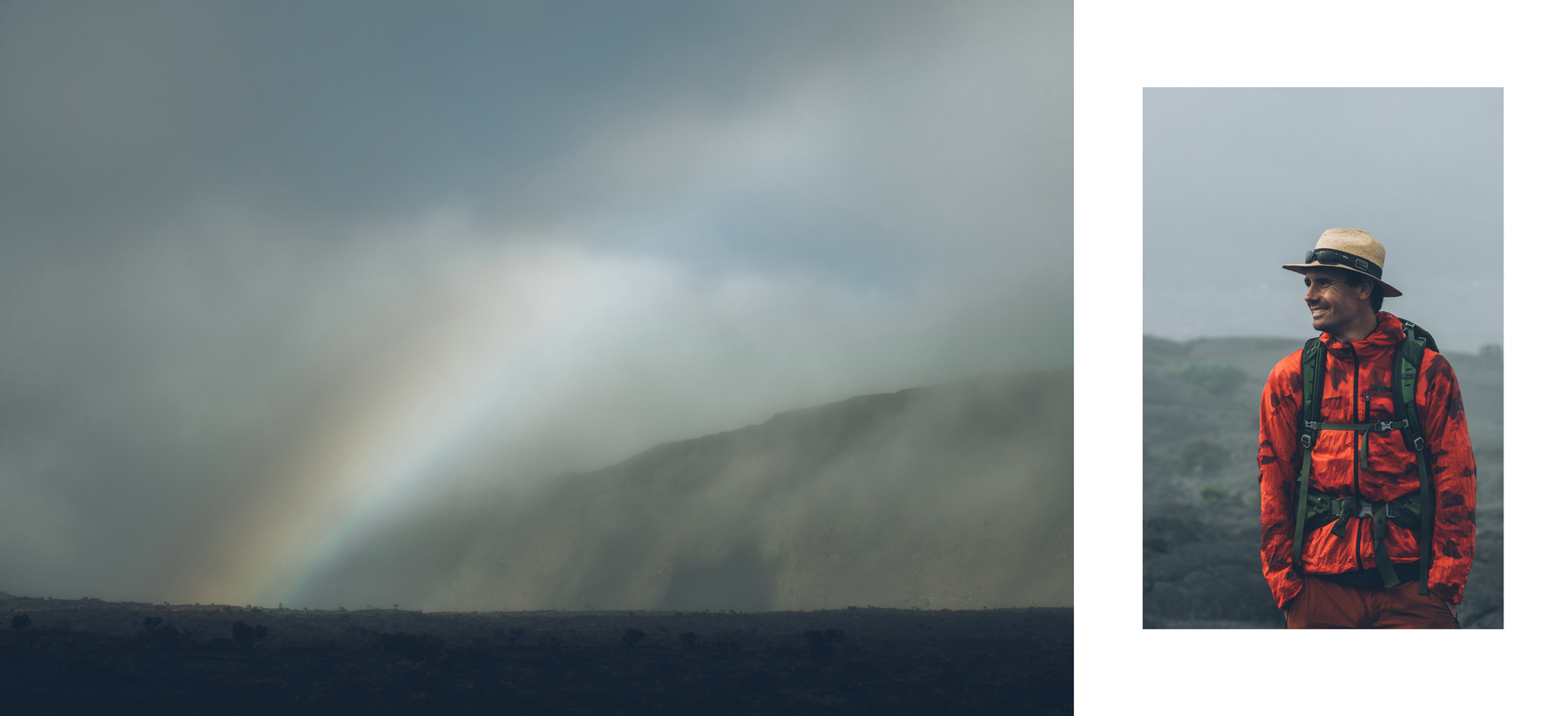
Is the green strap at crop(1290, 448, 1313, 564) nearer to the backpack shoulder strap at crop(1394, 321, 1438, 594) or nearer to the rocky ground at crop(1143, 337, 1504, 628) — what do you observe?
the backpack shoulder strap at crop(1394, 321, 1438, 594)

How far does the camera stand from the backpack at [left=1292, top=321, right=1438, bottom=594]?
2.75 meters

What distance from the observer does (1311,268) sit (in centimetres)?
305

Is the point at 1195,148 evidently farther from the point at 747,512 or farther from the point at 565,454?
the point at 565,454

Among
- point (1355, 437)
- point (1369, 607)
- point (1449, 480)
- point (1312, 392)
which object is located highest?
point (1312, 392)

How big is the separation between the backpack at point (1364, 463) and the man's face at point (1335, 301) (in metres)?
0.10

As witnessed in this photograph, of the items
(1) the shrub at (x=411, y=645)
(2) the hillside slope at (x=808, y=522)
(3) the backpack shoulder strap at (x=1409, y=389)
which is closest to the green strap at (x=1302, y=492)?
(3) the backpack shoulder strap at (x=1409, y=389)

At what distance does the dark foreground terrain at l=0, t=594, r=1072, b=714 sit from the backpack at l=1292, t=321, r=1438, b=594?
4.11ft

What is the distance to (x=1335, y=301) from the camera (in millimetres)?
2943

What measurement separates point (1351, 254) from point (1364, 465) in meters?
0.82

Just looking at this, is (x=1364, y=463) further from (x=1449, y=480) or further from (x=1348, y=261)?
(x=1348, y=261)

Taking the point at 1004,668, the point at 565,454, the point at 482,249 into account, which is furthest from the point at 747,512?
the point at 482,249

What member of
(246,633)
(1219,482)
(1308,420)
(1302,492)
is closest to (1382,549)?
(1302,492)

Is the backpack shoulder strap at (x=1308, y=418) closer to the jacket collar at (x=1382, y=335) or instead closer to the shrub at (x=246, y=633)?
the jacket collar at (x=1382, y=335)

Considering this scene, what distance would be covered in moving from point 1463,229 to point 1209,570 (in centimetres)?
189
